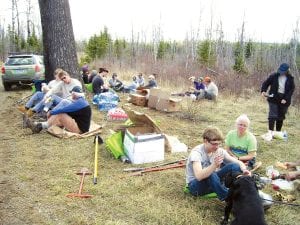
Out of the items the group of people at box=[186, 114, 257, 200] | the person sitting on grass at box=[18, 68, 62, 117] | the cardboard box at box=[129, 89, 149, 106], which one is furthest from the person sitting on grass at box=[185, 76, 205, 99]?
the group of people at box=[186, 114, 257, 200]

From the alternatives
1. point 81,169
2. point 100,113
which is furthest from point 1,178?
point 100,113

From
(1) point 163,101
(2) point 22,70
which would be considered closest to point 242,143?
(1) point 163,101

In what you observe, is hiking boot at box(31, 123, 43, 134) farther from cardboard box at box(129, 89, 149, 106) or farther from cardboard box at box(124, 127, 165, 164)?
cardboard box at box(129, 89, 149, 106)

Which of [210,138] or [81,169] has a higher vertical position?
[210,138]

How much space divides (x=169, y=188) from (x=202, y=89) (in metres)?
8.75

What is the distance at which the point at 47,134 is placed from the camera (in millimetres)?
7133

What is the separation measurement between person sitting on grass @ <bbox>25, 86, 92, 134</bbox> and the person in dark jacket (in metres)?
3.79

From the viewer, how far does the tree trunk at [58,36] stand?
9.59 meters

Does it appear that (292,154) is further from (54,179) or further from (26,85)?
(26,85)

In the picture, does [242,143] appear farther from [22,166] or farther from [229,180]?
[22,166]

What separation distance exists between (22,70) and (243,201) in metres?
11.6

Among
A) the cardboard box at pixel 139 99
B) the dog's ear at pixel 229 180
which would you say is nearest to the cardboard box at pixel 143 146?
the dog's ear at pixel 229 180

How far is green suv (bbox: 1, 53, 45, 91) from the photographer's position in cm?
1337

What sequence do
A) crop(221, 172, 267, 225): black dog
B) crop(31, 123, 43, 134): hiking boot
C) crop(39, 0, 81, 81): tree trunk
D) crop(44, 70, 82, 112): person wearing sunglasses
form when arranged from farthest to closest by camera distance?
crop(39, 0, 81, 81): tree trunk
crop(44, 70, 82, 112): person wearing sunglasses
crop(31, 123, 43, 134): hiking boot
crop(221, 172, 267, 225): black dog
